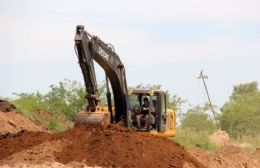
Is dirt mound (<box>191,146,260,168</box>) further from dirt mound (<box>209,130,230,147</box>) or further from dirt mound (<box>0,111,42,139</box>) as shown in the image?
dirt mound (<box>209,130,230,147</box>)

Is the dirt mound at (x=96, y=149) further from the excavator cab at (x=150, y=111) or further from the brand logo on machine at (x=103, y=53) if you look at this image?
the excavator cab at (x=150, y=111)

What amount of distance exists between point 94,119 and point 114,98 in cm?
275

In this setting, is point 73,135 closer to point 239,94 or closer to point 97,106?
point 97,106

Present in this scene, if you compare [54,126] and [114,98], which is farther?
[54,126]

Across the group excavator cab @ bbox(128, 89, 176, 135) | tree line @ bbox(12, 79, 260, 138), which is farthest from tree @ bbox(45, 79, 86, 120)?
excavator cab @ bbox(128, 89, 176, 135)

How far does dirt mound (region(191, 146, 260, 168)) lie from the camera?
951 inches

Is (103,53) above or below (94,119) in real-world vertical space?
above

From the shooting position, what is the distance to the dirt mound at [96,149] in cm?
1700

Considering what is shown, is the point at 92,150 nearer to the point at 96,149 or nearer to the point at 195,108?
the point at 96,149

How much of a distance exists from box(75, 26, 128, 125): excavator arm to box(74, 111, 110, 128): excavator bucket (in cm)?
43

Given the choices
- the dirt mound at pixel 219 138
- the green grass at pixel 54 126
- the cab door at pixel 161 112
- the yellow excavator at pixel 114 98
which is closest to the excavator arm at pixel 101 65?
the yellow excavator at pixel 114 98

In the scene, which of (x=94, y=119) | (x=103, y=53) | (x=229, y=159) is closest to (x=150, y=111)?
(x=103, y=53)

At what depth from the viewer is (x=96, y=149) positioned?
17.5m

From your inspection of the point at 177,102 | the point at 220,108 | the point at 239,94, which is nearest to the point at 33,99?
the point at 177,102
